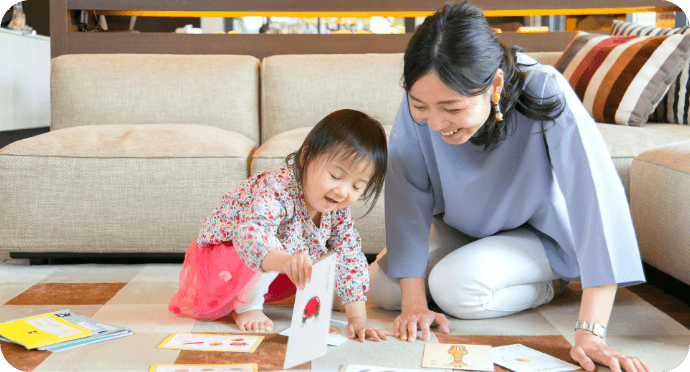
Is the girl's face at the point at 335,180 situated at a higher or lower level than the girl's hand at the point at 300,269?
higher

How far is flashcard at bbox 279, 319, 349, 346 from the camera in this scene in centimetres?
128

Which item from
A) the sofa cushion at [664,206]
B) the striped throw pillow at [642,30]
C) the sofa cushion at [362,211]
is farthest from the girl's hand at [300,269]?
the striped throw pillow at [642,30]

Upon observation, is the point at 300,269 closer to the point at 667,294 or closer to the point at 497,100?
the point at 497,100

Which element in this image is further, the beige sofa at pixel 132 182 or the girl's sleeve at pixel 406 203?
the beige sofa at pixel 132 182

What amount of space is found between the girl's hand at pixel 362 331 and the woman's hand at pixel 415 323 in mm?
36

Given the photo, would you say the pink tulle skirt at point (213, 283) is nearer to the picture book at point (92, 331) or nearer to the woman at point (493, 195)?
the picture book at point (92, 331)

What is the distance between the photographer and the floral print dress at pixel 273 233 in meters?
1.34

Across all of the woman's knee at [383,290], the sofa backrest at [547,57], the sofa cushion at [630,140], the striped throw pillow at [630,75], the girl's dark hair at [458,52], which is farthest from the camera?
the sofa backrest at [547,57]

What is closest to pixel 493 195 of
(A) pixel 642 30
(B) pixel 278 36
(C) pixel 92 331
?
(C) pixel 92 331

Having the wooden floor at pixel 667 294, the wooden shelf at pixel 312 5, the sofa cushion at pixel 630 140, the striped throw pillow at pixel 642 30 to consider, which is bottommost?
the wooden floor at pixel 667 294

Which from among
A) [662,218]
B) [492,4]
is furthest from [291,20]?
[662,218]

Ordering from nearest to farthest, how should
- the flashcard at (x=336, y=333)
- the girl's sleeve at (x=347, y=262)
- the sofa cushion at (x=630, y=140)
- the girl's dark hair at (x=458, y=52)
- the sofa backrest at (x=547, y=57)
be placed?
1. the girl's dark hair at (x=458, y=52)
2. the flashcard at (x=336, y=333)
3. the girl's sleeve at (x=347, y=262)
4. the sofa cushion at (x=630, y=140)
5. the sofa backrest at (x=547, y=57)

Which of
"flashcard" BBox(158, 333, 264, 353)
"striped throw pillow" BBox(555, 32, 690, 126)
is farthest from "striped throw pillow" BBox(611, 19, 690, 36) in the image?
"flashcard" BBox(158, 333, 264, 353)

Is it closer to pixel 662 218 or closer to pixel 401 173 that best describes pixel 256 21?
pixel 401 173
